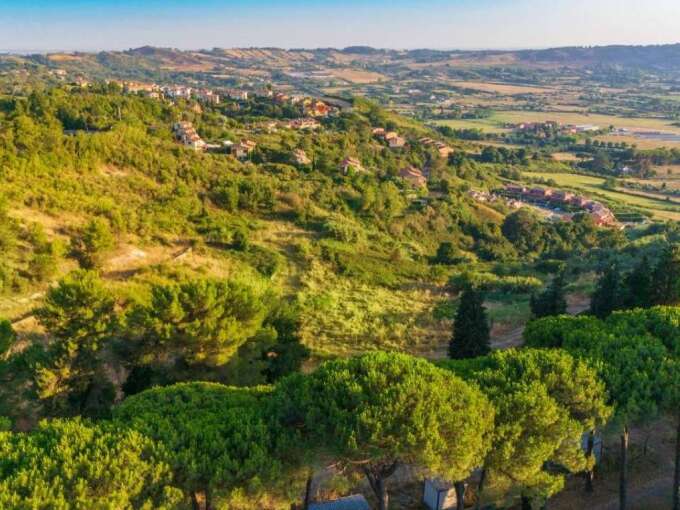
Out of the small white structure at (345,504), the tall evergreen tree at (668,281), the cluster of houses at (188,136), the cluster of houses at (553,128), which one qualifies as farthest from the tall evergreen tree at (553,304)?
the cluster of houses at (553,128)

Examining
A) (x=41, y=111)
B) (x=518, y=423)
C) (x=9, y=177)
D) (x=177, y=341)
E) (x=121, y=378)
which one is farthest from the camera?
(x=41, y=111)

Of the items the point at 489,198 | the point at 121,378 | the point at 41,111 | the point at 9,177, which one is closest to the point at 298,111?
the point at 489,198

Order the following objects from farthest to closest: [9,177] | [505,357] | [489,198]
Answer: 1. [489,198]
2. [9,177]
3. [505,357]

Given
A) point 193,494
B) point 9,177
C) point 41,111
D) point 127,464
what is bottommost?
point 193,494

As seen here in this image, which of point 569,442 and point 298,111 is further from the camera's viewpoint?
point 298,111

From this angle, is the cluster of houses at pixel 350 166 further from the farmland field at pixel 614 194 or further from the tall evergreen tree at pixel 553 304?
the farmland field at pixel 614 194

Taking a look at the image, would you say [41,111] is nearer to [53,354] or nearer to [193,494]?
[53,354]
